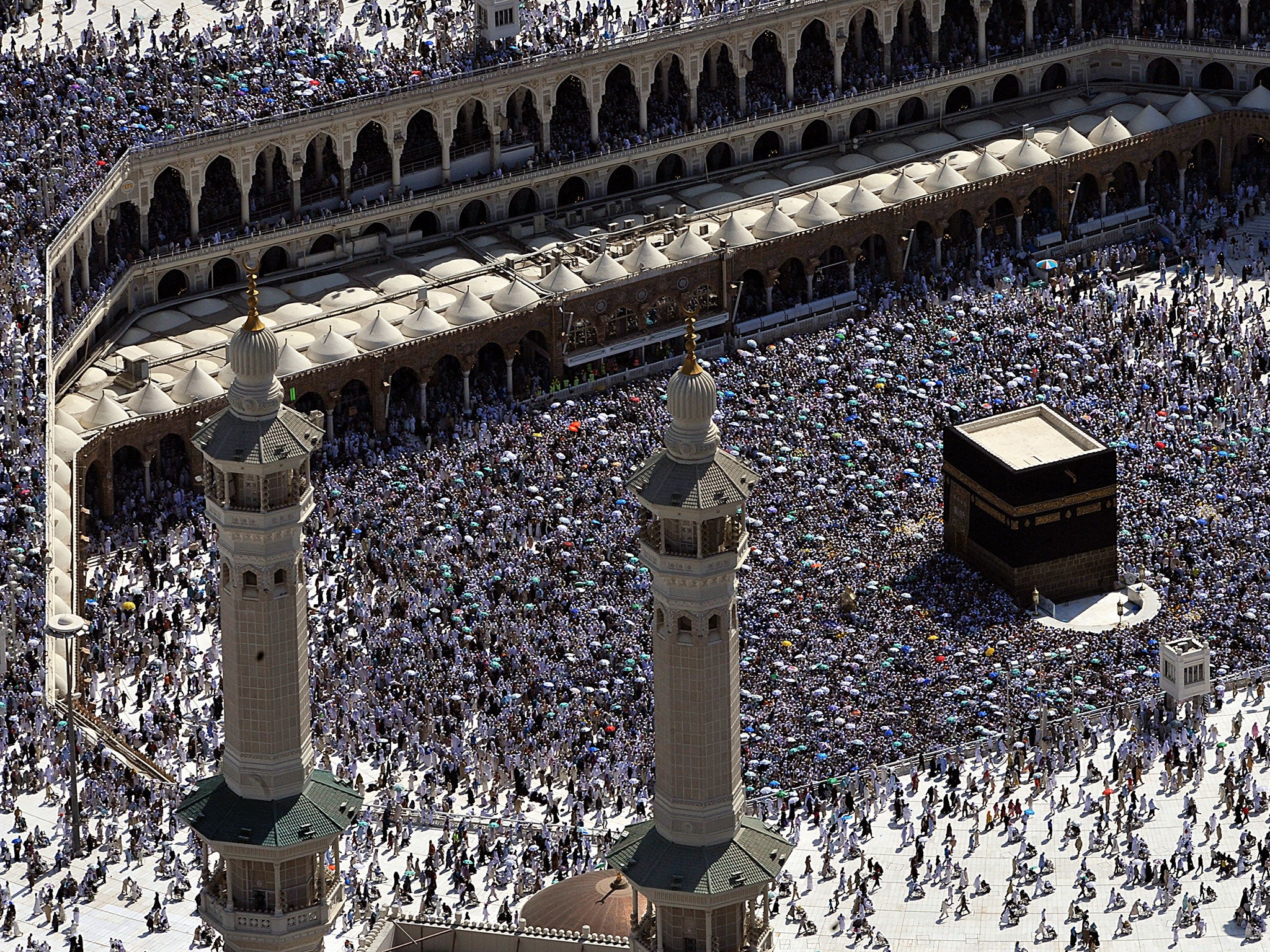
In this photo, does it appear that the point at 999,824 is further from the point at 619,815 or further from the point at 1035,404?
the point at 1035,404

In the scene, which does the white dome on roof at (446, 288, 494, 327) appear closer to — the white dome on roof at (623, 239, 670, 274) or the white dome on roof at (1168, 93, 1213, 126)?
the white dome on roof at (623, 239, 670, 274)

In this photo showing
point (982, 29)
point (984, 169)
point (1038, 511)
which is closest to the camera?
point (1038, 511)

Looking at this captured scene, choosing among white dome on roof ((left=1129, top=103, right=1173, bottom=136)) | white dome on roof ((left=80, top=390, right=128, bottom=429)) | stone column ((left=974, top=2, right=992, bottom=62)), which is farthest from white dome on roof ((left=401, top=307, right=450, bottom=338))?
stone column ((left=974, top=2, right=992, bottom=62))

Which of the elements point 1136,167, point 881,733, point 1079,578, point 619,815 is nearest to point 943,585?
point 1079,578

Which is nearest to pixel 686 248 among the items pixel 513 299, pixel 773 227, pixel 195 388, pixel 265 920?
pixel 773 227

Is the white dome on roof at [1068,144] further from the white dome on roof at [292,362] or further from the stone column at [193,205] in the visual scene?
the white dome on roof at [292,362]

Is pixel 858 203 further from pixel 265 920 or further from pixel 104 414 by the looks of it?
pixel 265 920
